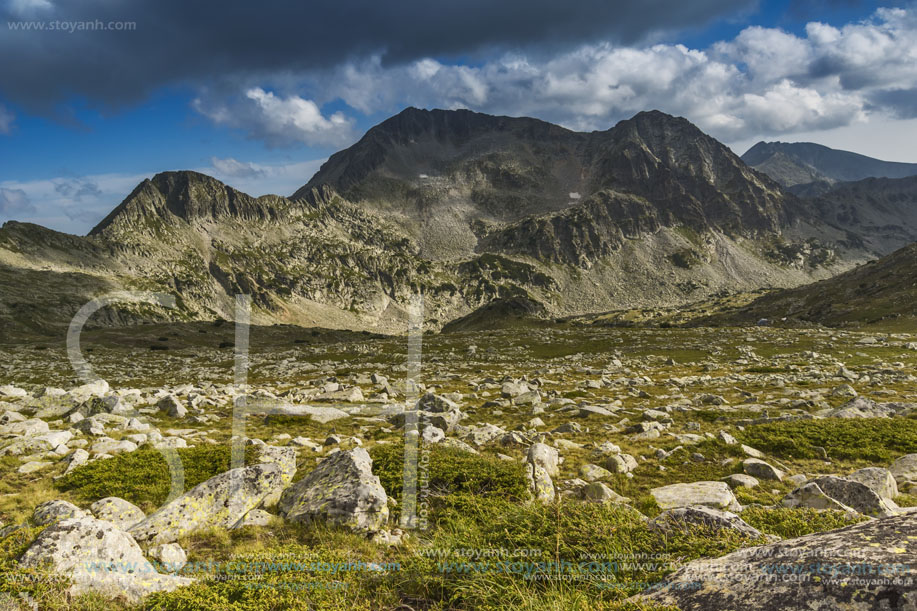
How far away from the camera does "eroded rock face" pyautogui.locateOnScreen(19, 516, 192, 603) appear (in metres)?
5.67

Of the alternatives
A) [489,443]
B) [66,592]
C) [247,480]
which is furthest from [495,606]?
[489,443]

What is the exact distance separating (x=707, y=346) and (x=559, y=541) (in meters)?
47.0

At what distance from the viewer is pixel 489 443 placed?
1451 centimetres

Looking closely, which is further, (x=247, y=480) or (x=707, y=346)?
(x=707, y=346)

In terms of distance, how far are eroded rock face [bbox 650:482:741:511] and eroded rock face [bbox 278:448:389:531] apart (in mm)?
6085

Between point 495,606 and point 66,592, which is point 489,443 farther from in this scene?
point 66,592

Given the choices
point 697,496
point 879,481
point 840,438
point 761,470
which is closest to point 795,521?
point 697,496

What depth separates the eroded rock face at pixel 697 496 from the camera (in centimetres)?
880

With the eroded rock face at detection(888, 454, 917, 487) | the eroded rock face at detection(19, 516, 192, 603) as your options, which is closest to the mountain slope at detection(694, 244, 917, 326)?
the eroded rock face at detection(888, 454, 917, 487)

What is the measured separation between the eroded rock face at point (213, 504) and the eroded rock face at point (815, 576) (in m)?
7.89

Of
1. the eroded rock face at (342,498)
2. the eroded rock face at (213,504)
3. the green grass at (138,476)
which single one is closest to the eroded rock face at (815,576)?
the eroded rock face at (342,498)

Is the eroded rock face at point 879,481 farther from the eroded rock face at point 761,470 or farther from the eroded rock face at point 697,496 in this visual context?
the eroded rock face at point 697,496

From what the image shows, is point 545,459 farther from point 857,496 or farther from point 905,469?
point 905,469

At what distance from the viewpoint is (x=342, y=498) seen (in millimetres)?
8375
